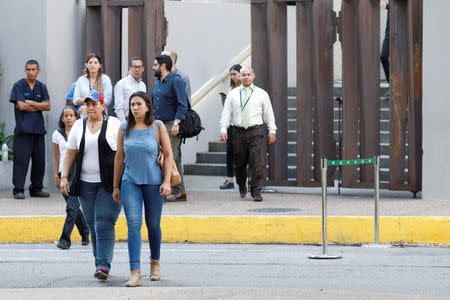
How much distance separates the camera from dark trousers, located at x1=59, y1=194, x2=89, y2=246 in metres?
10.6

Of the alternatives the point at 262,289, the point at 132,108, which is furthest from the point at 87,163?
the point at 262,289

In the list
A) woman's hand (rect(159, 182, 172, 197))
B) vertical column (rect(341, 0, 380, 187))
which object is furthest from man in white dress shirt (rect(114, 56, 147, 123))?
woman's hand (rect(159, 182, 172, 197))

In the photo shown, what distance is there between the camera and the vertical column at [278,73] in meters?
14.4

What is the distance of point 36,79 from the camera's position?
47.9 ft

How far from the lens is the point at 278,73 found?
14.4 metres

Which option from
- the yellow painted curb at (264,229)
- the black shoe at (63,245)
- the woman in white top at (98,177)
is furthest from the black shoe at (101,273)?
the yellow painted curb at (264,229)

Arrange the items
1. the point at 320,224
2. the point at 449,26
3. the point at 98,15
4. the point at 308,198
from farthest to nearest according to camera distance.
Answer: the point at 98,15 < the point at 308,198 < the point at 449,26 < the point at 320,224

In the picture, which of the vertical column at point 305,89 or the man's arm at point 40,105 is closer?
the man's arm at point 40,105

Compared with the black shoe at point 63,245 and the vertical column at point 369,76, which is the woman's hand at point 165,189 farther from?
the vertical column at point 369,76

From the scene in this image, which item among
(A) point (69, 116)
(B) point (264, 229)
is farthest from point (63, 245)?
(B) point (264, 229)

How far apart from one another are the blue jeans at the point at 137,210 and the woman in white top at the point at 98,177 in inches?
11.8

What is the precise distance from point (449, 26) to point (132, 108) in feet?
20.0

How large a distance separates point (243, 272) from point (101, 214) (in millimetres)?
1392

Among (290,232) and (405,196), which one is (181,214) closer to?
(290,232)
